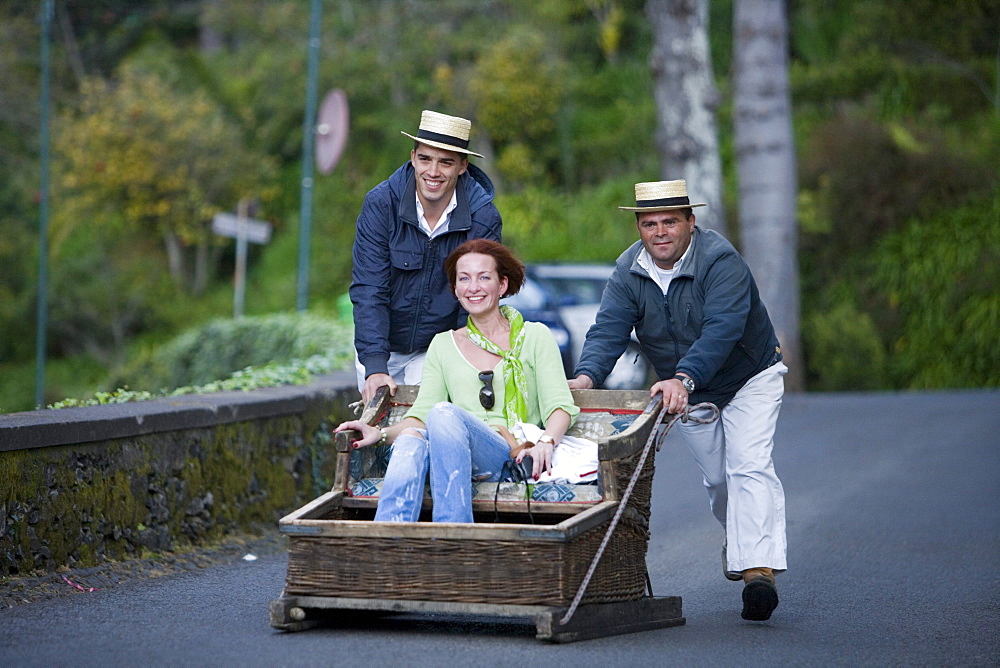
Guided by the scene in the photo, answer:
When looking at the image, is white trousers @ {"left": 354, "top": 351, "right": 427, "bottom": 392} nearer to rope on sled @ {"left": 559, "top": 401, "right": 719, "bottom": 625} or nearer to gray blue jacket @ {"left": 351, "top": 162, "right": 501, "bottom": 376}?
gray blue jacket @ {"left": 351, "top": 162, "right": 501, "bottom": 376}

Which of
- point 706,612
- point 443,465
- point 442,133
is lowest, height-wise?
point 706,612

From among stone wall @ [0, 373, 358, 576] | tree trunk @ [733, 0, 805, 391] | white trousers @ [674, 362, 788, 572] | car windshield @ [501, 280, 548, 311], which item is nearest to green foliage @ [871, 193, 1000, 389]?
tree trunk @ [733, 0, 805, 391]

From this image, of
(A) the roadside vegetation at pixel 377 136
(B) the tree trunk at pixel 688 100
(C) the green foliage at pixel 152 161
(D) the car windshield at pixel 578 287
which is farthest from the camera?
(C) the green foliage at pixel 152 161

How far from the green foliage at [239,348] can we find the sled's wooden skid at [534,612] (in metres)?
6.77

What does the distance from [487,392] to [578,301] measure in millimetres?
10235

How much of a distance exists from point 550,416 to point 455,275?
2.68 feet

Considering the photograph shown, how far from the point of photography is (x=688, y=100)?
60.1ft

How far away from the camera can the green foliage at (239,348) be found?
13.9 metres

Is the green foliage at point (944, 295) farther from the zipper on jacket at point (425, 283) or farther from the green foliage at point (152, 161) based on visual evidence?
the green foliage at point (152, 161)

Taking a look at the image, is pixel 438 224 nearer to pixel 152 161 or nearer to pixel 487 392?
pixel 487 392

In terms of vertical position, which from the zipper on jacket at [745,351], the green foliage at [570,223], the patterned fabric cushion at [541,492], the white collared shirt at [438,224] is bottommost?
the patterned fabric cushion at [541,492]

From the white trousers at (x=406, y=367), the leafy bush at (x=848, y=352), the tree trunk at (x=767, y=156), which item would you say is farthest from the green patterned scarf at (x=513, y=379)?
the leafy bush at (x=848, y=352)

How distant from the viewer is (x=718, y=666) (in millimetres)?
5457

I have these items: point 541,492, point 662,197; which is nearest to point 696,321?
point 662,197
